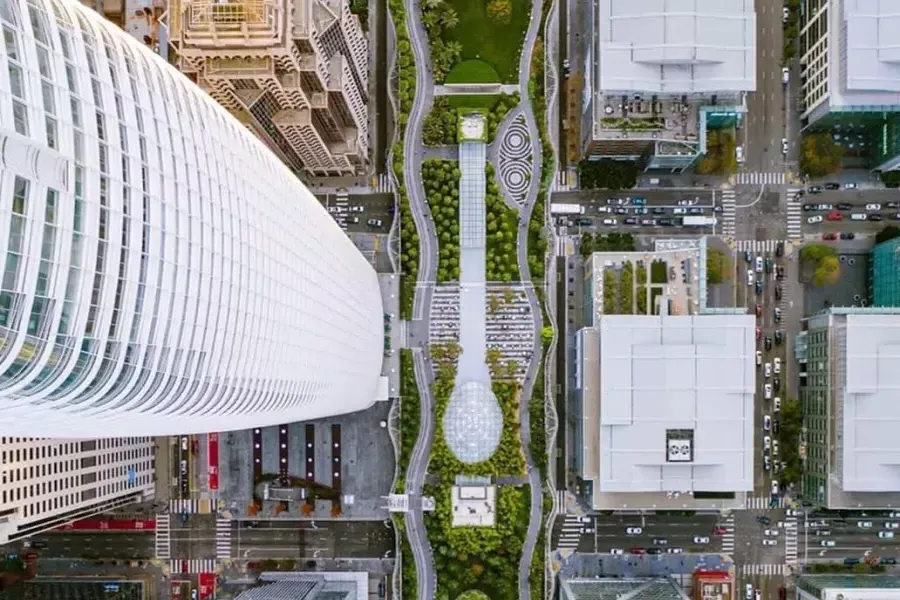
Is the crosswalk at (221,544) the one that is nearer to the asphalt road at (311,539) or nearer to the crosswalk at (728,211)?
the asphalt road at (311,539)

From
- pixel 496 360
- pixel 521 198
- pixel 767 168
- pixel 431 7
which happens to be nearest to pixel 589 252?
pixel 521 198

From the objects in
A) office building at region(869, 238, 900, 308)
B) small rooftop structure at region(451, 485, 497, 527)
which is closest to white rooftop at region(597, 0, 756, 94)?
office building at region(869, 238, 900, 308)

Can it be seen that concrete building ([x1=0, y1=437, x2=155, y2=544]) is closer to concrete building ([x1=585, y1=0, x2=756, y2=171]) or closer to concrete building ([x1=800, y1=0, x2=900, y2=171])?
concrete building ([x1=585, y1=0, x2=756, y2=171])

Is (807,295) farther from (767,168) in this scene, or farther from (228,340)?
(228,340)

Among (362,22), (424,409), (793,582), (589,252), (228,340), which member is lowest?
(793,582)

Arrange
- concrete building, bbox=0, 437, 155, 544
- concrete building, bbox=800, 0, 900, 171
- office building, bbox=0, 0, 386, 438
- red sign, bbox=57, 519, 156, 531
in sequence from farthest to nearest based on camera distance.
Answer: red sign, bbox=57, 519, 156, 531, concrete building, bbox=800, 0, 900, 171, concrete building, bbox=0, 437, 155, 544, office building, bbox=0, 0, 386, 438

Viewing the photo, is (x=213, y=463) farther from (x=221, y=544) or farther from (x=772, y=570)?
(x=772, y=570)

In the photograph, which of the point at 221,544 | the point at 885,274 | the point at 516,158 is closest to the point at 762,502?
the point at 885,274
